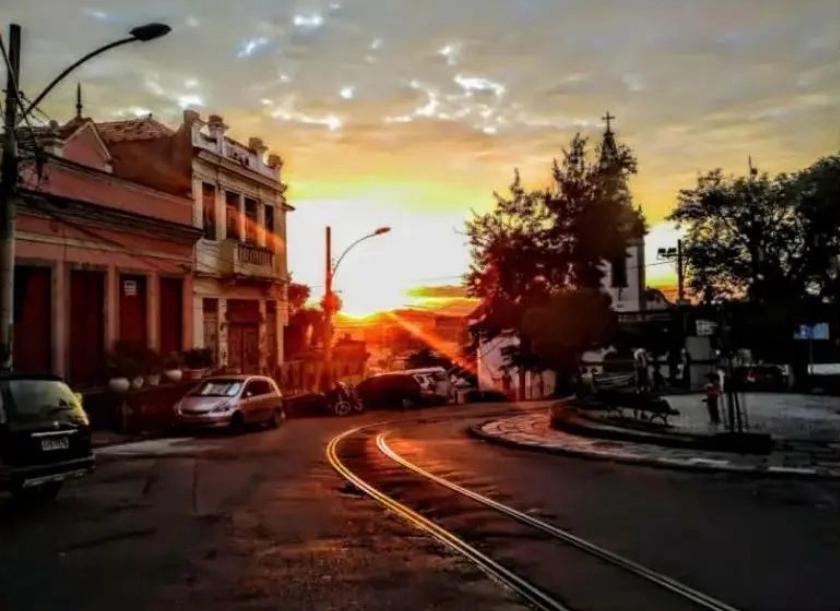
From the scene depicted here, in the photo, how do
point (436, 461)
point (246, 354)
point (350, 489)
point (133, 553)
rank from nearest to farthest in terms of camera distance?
point (133, 553)
point (350, 489)
point (436, 461)
point (246, 354)

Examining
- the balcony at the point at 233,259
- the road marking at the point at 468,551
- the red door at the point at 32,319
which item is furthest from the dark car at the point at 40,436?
the balcony at the point at 233,259

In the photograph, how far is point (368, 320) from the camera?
119 meters

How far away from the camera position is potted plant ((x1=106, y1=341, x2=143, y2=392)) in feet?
89.8

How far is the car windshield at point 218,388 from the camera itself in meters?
26.7

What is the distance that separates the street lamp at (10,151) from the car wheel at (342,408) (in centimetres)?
2049

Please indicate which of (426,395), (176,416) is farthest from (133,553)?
(426,395)

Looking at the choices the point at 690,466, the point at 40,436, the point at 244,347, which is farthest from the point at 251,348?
the point at 40,436

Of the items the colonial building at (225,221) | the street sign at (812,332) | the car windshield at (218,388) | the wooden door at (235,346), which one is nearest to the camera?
the car windshield at (218,388)

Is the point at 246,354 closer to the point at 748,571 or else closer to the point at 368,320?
the point at 748,571

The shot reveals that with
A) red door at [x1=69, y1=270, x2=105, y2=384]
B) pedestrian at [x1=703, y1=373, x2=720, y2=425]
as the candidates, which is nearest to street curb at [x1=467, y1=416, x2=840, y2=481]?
pedestrian at [x1=703, y1=373, x2=720, y2=425]

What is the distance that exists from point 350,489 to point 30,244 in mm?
15001

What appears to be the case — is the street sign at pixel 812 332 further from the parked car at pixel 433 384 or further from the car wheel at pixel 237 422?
the car wheel at pixel 237 422

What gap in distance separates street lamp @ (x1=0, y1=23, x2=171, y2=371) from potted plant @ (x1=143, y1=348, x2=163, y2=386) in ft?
37.9

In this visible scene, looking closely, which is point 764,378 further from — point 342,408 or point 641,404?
point 641,404
